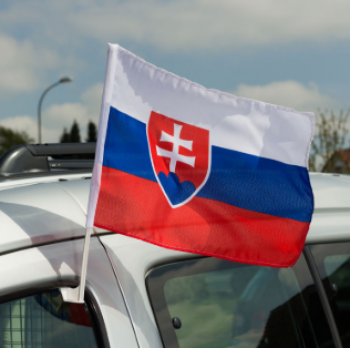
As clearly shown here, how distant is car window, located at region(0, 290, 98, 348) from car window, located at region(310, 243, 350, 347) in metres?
0.98

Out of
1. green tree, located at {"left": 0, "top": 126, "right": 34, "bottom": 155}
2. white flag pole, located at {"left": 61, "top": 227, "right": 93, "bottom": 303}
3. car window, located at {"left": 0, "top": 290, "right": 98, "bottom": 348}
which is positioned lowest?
car window, located at {"left": 0, "top": 290, "right": 98, "bottom": 348}

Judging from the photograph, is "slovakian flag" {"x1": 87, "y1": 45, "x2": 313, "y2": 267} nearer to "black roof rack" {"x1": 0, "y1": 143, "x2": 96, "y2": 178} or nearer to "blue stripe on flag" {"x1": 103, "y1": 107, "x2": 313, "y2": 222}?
"blue stripe on flag" {"x1": 103, "y1": 107, "x2": 313, "y2": 222}

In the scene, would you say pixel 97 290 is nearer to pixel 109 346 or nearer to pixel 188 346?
pixel 109 346

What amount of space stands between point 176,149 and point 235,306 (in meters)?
0.60

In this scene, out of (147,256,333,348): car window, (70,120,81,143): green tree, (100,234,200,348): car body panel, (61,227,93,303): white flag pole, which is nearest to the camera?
(61,227,93,303): white flag pole

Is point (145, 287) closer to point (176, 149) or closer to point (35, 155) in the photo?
point (176, 149)

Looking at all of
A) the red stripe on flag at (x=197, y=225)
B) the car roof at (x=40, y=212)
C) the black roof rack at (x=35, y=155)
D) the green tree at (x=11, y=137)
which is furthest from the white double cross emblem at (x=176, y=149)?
the green tree at (x=11, y=137)

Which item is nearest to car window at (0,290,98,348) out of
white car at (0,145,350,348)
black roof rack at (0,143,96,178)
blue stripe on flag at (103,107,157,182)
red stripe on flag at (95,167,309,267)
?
white car at (0,145,350,348)

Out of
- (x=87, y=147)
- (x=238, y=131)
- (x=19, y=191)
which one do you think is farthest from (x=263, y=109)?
(x=87, y=147)

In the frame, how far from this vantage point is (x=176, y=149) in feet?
5.60

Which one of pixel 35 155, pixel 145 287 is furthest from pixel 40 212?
pixel 35 155

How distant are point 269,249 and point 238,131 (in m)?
0.43

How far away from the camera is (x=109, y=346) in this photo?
140cm

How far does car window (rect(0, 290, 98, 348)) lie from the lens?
1381 millimetres
